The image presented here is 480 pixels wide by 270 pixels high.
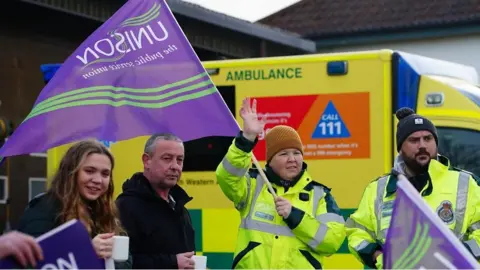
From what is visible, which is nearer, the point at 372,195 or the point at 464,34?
the point at 372,195

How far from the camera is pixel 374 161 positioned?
784cm

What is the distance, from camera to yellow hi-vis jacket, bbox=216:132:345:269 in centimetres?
545

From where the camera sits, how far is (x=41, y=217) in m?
4.11

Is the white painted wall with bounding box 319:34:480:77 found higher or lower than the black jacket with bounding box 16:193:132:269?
higher

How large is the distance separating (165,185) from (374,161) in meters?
3.00

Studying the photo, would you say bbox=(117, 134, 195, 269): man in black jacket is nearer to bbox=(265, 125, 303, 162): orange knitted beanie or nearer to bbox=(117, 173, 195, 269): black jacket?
bbox=(117, 173, 195, 269): black jacket

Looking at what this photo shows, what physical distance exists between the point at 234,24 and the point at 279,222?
10848mm

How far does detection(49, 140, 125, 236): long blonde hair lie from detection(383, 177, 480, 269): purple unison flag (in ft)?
5.16

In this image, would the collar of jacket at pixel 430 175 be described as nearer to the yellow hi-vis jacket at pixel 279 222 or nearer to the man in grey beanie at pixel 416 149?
the man in grey beanie at pixel 416 149

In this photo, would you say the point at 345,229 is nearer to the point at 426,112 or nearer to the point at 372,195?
the point at 372,195

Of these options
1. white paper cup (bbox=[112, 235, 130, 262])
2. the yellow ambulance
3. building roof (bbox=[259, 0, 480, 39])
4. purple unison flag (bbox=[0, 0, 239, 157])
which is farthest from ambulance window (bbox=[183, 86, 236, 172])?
building roof (bbox=[259, 0, 480, 39])

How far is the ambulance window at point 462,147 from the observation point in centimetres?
773

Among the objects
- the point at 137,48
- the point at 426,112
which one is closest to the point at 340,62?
the point at 426,112

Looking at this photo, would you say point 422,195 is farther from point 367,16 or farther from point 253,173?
point 367,16
